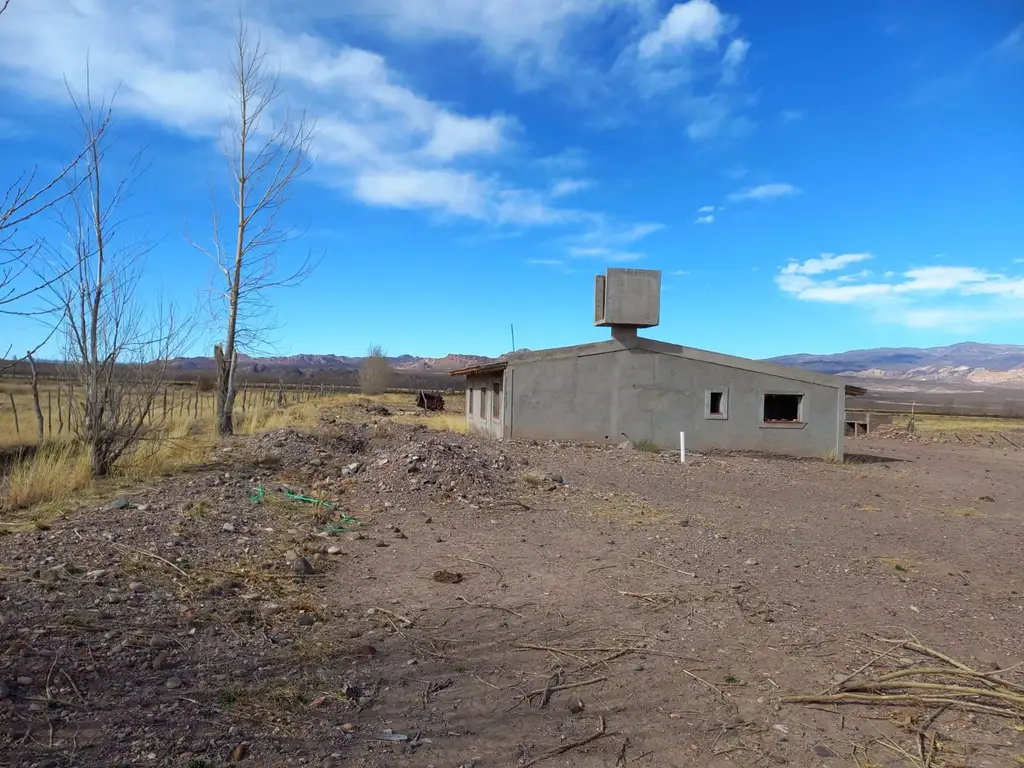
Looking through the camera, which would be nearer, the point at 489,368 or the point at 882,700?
the point at 882,700

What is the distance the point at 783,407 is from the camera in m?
25.0

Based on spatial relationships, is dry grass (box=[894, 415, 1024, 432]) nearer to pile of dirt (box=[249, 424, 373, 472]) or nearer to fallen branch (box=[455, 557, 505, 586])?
pile of dirt (box=[249, 424, 373, 472])

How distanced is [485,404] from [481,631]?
59.5 ft

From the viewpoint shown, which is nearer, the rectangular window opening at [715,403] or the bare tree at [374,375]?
the rectangular window opening at [715,403]

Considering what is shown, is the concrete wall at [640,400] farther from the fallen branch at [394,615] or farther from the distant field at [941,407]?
the distant field at [941,407]

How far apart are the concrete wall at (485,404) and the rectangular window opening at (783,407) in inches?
324

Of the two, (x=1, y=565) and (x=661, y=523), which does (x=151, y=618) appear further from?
(x=661, y=523)

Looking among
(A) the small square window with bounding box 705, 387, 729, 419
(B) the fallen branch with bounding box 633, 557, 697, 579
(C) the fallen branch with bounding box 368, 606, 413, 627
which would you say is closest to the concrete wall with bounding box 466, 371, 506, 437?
(A) the small square window with bounding box 705, 387, 729, 419

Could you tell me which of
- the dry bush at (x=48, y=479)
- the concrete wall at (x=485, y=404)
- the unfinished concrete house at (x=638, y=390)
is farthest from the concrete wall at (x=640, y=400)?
the dry bush at (x=48, y=479)

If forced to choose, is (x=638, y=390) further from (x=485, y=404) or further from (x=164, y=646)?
(x=164, y=646)

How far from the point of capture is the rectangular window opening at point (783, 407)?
2158cm

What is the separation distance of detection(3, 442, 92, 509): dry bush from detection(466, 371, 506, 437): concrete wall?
11.4 m

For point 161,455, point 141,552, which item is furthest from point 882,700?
point 161,455

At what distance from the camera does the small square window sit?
20.6 m
